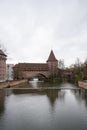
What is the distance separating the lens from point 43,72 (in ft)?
273

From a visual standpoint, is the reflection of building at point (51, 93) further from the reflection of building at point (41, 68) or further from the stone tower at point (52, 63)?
the stone tower at point (52, 63)

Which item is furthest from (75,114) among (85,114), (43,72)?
(43,72)

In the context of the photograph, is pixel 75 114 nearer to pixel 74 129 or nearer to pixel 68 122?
pixel 68 122

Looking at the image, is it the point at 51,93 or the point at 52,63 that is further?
the point at 52,63

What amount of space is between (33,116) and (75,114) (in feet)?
9.85

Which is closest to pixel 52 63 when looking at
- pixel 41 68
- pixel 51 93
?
pixel 41 68

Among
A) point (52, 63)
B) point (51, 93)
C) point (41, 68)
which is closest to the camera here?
point (51, 93)

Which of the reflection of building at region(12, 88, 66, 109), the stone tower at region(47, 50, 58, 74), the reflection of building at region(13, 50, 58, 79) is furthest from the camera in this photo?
the stone tower at region(47, 50, 58, 74)

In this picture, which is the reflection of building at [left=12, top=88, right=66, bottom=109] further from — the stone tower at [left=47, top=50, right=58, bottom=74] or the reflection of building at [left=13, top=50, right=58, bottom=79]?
the stone tower at [left=47, top=50, right=58, bottom=74]

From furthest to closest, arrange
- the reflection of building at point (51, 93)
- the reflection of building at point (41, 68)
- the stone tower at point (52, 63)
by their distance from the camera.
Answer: the stone tower at point (52, 63) < the reflection of building at point (41, 68) < the reflection of building at point (51, 93)

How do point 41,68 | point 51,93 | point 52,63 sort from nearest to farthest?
point 51,93, point 41,68, point 52,63

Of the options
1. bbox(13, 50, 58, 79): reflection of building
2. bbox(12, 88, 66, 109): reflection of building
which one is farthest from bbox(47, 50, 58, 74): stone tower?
bbox(12, 88, 66, 109): reflection of building

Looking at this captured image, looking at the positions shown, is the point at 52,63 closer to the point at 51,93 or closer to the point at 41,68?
the point at 41,68

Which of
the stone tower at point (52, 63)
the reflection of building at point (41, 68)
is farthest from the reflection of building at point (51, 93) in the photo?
the stone tower at point (52, 63)
